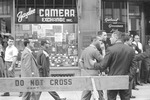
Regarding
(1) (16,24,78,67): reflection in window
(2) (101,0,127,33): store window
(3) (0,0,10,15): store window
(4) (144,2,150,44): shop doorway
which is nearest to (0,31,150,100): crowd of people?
(1) (16,24,78,67): reflection in window

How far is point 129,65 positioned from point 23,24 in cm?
743

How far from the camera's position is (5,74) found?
12234mm

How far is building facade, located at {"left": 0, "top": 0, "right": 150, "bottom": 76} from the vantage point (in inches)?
534

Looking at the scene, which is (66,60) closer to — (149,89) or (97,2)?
(97,2)

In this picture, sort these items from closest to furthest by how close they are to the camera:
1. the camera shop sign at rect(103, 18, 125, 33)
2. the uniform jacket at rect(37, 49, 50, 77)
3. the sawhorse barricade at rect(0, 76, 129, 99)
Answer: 1. the sawhorse barricade at rect(0, 76, 129, 99)
2. the uniform jacket at rect(37, 49, 50, 77)
3. the camera shop sign at rect(103, 18, 125, 33)

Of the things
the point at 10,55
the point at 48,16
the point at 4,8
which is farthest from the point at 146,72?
the point at 4,8

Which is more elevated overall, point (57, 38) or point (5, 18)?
point (5, 18)

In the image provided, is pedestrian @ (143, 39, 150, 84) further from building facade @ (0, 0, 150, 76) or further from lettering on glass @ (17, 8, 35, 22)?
lettering on glass @ (17, 8, 35, 22)

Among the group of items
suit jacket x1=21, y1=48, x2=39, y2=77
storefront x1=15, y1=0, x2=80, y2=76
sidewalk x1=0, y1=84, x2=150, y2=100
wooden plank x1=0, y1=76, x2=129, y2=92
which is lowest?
sidewalk x1=0, y1=84, x2=150, y2=100

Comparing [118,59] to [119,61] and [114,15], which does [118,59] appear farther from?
[114,15]

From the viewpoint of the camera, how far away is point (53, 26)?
1370 cm

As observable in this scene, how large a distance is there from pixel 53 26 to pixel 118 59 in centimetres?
713

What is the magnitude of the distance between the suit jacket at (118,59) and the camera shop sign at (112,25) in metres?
6.88

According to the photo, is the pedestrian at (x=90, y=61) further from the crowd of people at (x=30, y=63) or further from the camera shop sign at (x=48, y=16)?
the camera shop sign at (x=48, y=16)
